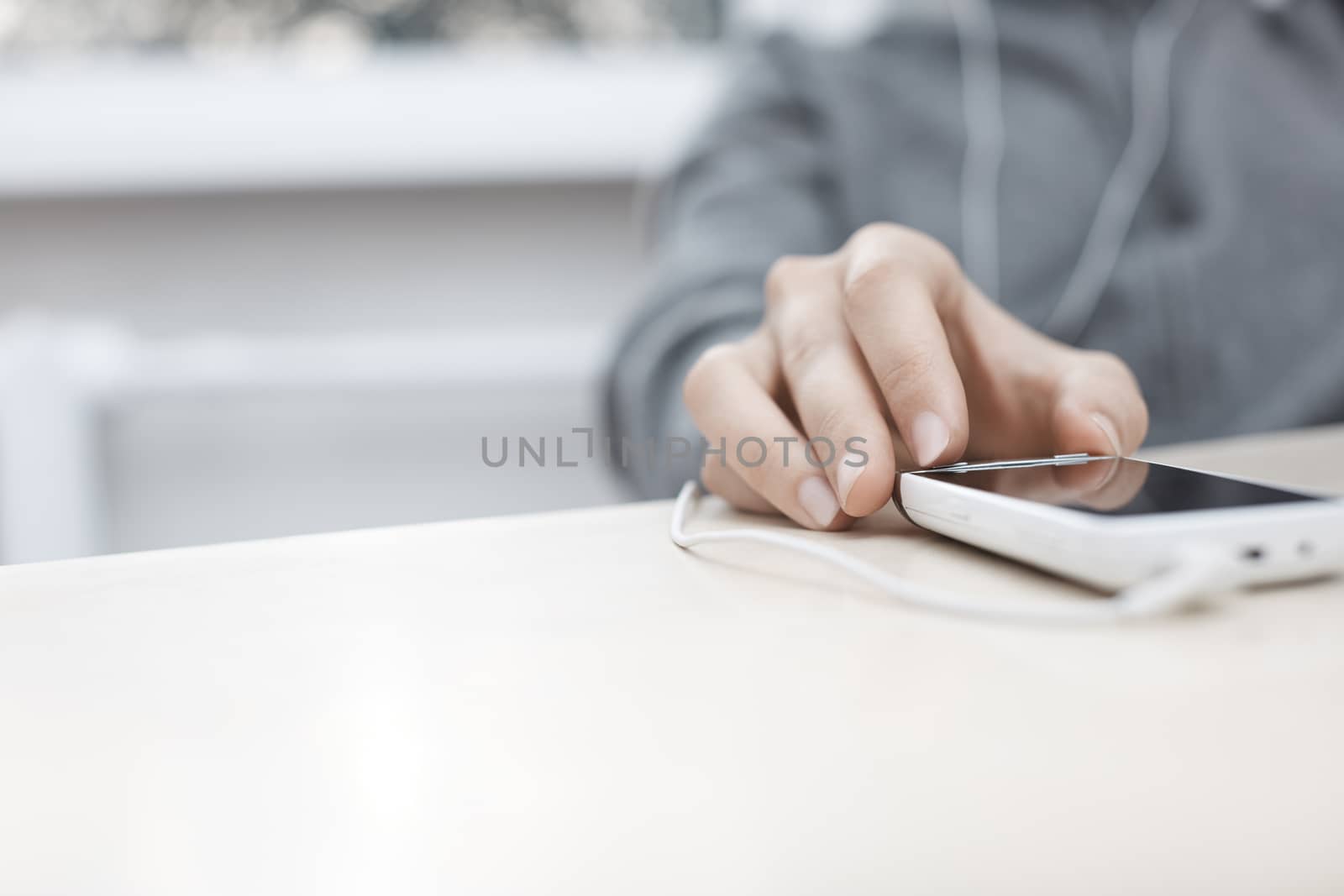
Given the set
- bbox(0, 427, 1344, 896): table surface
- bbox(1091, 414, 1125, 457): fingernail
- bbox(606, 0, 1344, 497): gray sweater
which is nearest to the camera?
bbox(0, 427, 1344, 896): table surface

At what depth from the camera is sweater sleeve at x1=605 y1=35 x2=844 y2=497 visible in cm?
70

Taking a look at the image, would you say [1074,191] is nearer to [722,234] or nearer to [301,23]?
[722,234]

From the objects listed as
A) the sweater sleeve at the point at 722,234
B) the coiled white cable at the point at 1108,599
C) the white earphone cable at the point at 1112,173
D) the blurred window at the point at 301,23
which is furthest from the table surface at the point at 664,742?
the blurred window at the point at 301,23

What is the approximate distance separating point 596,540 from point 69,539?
3.22 feet

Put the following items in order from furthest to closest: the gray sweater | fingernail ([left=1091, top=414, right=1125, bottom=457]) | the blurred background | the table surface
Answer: the blurred background, the gray sweater, fingernail ([left=1091, top=414, right=1125, bottom=457]), the table surface

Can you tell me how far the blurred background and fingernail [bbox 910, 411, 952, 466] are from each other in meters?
0.78

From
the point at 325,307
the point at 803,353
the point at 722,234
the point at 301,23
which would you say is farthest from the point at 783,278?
the point at 301,23

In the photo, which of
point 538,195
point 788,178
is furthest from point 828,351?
point 538,195

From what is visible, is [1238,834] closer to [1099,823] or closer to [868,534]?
[1099,823]

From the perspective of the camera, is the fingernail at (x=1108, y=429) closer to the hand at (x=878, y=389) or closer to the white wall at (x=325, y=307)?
the hand at (x=878, y=389)

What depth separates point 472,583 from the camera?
298 millimetres

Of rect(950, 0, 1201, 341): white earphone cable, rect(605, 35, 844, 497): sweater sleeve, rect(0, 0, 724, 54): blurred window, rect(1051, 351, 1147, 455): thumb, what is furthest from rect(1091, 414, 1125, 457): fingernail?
rect(0, 0, 724, 54): blurred window

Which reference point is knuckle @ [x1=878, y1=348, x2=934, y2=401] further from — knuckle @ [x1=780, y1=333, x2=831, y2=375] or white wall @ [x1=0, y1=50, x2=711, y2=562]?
white wall @ [x1=0, y1=50, x2=711, y2=562]

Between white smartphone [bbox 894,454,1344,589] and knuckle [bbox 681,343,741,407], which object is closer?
white smartphone [bbox 894,454,1344,589]
